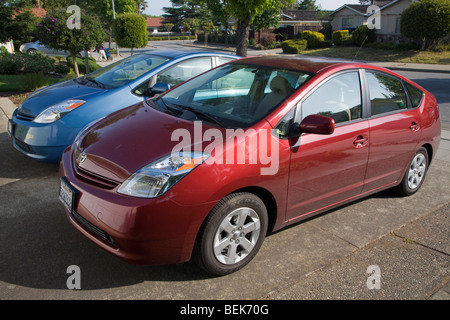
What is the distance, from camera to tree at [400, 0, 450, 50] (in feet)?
82.9

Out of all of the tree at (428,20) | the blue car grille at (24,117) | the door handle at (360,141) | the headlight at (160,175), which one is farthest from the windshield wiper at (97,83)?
the tree at (428,20)

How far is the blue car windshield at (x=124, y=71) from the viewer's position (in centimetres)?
533

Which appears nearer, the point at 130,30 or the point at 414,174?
the point at 414,174

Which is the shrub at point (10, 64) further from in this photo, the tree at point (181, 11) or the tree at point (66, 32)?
the tree at point (181, 11)

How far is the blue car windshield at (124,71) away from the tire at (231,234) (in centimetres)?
312

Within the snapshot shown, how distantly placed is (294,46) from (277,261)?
34.7m

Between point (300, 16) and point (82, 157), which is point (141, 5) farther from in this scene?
point (82, 157)

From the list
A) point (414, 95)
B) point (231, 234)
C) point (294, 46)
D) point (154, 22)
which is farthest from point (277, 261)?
point (154, 22)

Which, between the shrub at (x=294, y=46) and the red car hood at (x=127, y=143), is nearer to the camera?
the red car hood at (x=127, y=143)

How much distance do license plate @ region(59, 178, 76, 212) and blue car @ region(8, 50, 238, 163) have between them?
1.60 m

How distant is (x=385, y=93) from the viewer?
404cm

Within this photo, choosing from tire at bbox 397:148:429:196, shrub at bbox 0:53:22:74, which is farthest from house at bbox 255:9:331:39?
tire at bbox 397:148:429:196

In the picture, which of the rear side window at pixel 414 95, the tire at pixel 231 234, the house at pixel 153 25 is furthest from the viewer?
the house at pixel 153 25

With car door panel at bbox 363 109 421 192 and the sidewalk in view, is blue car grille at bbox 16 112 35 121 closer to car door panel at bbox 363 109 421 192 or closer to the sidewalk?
the sidewalk
